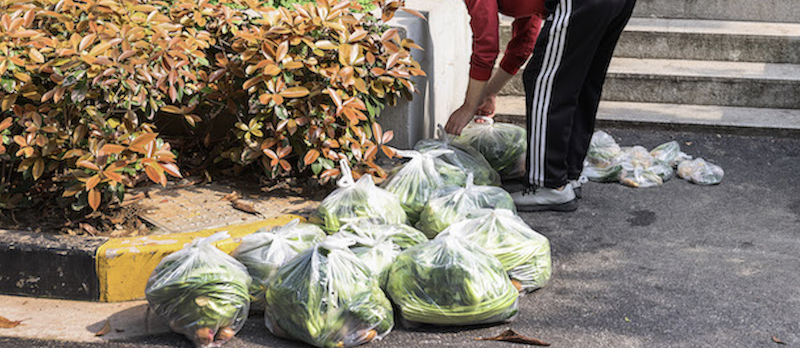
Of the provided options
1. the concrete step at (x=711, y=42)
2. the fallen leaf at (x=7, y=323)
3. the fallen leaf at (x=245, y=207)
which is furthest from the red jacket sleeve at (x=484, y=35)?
the fallen leaf at (x=7, y=323)

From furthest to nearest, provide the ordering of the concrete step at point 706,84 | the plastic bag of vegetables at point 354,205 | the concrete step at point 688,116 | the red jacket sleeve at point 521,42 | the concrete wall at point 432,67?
the concrete step at point 706,84, the concrete step at point 688,116, the red jacket sleeve at point 521,42, the concrete wall at point 432,67, the plastic bag of vegetables at point 354,205

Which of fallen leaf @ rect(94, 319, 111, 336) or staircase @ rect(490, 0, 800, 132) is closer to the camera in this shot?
fallen leaf @ rect(94, 319, 111, 336)

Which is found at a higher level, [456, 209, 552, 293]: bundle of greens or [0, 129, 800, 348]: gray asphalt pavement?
[456, 209, 552, 293]: bundle of greens

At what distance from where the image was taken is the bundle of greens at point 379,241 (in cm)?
373

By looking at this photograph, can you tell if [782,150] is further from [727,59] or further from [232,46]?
[232,46]

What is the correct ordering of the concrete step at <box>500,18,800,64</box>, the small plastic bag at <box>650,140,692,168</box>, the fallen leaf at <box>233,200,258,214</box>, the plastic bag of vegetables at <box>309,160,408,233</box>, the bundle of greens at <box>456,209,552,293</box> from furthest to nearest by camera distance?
the concrete step at <box>500,18,800,64</box>, the small plastic bag at <box>650,140,692,168</box>, the fallen leaf at <box>233,200,258,214</box>, the plastic bag of vegetables at <box>309,160,408,233</box>, the bundle of greens at <box>456,209,552,293</box>

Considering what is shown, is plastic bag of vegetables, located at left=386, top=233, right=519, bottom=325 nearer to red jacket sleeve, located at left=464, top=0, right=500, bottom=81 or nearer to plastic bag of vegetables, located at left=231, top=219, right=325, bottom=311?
plastic bag of vegetables, located at left=231, top=219, right=325, bottom=311

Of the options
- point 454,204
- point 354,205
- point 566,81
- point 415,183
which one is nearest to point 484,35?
point 566,81

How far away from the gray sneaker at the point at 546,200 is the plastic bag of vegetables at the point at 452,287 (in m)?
1.32

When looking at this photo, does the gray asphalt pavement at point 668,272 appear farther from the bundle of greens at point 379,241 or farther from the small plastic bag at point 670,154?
the bundle of greens at point 379,241

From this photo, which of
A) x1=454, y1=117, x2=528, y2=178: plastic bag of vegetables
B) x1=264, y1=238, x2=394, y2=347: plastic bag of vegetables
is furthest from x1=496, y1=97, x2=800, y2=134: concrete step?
x1=264, y1=238, x2=394, y2=347: plastic bag of vegetables

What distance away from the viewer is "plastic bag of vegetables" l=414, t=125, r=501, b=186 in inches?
192

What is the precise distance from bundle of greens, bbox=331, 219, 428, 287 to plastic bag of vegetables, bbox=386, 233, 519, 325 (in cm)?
12

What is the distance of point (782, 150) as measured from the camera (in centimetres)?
596
